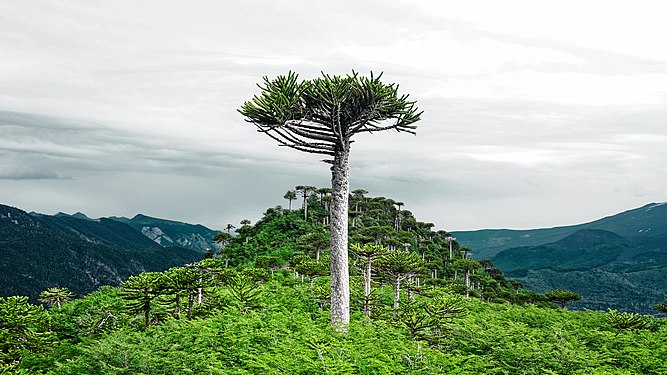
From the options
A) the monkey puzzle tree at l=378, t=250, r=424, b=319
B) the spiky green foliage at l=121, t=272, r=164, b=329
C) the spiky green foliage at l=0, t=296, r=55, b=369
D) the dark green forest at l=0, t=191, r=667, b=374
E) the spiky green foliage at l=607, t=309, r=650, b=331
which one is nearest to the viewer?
the dark green forest at l=0, t=191, r=667, b=374

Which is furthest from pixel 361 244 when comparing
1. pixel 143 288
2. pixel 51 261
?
pixel 51 261

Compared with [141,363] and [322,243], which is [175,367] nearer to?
[141,363]

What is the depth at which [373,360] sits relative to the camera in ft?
36.8

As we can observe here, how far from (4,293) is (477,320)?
146 m

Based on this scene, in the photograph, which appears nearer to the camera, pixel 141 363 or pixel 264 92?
pixel 141 363

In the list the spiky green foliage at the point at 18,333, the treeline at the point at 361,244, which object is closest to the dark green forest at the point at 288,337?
the spiky green foliage at the point at 18,333

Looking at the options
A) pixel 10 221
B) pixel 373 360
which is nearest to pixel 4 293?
pixel 10 221

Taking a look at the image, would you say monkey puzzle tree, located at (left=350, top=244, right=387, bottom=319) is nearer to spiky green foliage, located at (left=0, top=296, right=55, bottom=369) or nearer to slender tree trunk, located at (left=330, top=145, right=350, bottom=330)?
slender tree trunk, located at (left=330, top=145, right=350, bottom=330)

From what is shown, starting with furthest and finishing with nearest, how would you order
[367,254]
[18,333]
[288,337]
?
[367,254], [18,333], [288,337]

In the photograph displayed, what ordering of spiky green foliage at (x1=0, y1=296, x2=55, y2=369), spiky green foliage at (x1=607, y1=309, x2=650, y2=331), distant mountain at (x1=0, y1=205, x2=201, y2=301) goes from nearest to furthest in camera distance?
spiky green foliage at (x1=0, y1=296, x2=55, y2=369)
spiky green foliage at (x1=607, y1=309, x2=650, y2=331)
distant mountain at (x1=0, y1=205, x2=201, y2=301)

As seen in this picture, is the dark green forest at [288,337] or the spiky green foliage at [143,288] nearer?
the dark green forest at [288,337]

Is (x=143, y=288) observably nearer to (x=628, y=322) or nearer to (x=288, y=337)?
(x=288, y=337)

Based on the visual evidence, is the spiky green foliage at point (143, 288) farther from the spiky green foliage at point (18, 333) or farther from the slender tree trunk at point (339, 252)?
the slender tree trunk at point (339, 252)

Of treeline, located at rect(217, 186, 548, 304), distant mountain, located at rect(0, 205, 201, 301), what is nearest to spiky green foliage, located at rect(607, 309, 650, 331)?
treeline, located at rect(217, 186, 548, 304)
